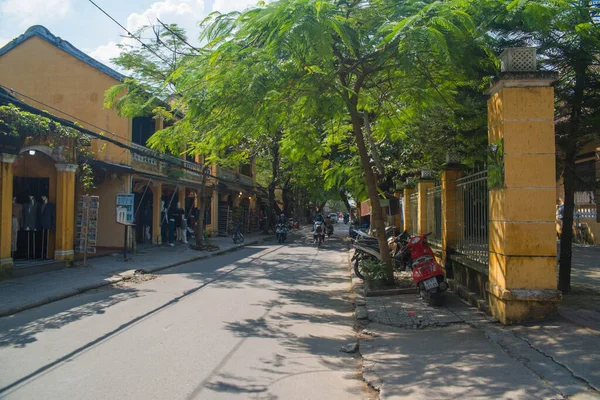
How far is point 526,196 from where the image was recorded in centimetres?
547

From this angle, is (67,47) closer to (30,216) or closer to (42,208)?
(42,208)

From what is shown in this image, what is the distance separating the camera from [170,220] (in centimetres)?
2088

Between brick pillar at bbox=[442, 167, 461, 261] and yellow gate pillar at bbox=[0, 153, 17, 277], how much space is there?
990 centimetres

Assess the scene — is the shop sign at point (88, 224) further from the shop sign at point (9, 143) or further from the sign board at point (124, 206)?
the shop sign at point (9, 143)

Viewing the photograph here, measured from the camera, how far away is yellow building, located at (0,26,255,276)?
12.6 metres

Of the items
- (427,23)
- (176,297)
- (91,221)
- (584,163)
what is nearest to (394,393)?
(427,23)

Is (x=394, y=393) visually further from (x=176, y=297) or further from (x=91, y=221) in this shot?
(x=91, y=221)

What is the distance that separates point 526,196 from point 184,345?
4622mm

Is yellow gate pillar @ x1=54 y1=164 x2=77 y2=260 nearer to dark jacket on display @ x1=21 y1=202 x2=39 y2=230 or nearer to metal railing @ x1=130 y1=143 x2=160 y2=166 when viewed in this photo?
dark jacket on display @ x1=21 y1=202 x2=39 y2=230

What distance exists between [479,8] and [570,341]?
4.48 meters

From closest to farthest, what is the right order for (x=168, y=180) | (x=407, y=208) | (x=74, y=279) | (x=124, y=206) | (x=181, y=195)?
(x=74, y=279)
(x=124, y=206)
(x=407, y=208)
(x=168, y=180)
(x=181, y=195)

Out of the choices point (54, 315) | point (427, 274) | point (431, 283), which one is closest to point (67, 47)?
point (54, 315)

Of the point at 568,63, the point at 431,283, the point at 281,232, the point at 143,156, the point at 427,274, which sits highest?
the point at 143,156

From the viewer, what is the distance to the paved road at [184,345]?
424 centimetres
